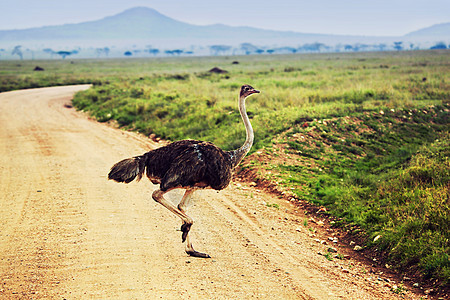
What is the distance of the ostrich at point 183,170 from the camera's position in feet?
19.5

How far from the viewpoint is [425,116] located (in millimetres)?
15219

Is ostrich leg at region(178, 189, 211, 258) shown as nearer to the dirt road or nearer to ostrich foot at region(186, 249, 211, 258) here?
ostrich foot at region(186, 249, 211, 258)

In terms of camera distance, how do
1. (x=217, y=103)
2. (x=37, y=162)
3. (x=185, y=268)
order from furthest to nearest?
1. (x=217, y=103)
2. (x=37, y=162)
3. (x=185, y=268)

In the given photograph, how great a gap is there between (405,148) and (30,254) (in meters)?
10.4

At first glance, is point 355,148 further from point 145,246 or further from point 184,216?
point 145,246

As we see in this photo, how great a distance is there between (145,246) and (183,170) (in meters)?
1.41

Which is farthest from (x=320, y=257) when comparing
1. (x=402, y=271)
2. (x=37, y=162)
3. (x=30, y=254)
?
(x=37, y=162)

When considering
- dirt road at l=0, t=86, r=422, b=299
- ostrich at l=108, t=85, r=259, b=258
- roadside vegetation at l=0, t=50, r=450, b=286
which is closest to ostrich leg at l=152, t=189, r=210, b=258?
ostrich at l=108, t=85, r=259, b=258

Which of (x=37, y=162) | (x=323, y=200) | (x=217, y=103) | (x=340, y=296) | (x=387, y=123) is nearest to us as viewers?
(x=340, y=296)

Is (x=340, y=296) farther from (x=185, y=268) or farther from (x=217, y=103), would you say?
(x=217, y=103)

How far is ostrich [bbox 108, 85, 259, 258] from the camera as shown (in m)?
5.95

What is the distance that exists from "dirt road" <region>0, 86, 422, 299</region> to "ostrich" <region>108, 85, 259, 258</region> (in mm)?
672

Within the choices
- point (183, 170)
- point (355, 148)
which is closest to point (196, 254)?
point (183, 170)

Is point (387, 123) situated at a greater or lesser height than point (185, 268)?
greater
